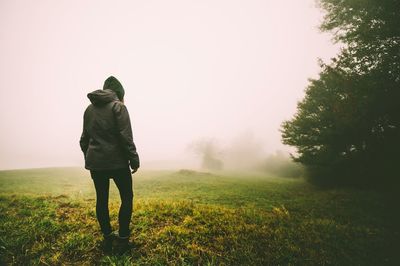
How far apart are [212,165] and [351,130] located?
4876cm

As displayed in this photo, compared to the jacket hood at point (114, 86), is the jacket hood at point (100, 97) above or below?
below

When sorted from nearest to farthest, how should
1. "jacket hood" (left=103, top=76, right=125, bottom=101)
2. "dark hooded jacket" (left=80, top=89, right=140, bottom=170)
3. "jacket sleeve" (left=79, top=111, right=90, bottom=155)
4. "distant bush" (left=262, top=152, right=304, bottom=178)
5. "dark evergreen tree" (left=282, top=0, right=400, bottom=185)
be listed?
"dark hooded jacket" (left=80, top=89, right=140, bottom=170)
"jacket sleeve" (left=79, top=111, right=90, bottom=155)
"jacket hood" (left=103, top=76, right=125, bottom=101)
"dark evergreen tree" (left=282, top=0, right=400, bottom=185)
"distant bush" (left=262, top=152, right=304, bottom=178)

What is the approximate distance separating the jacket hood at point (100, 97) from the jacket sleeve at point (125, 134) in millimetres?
204

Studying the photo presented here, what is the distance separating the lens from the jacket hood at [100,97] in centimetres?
344

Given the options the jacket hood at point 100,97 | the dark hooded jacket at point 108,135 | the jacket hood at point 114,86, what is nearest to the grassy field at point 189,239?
the dark hooded jacket at point 108,135

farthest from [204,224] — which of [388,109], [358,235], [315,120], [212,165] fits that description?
[212,165]

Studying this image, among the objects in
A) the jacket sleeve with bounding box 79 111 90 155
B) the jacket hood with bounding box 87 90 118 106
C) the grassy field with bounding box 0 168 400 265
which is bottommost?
the grassy field with bounding box 0 168 400 265

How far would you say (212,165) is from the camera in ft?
201

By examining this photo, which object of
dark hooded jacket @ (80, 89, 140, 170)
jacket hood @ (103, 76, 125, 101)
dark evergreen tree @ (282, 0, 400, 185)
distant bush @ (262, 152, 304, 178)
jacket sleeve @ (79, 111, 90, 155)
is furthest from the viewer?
distant bush @ (262, 152, 304, 178)

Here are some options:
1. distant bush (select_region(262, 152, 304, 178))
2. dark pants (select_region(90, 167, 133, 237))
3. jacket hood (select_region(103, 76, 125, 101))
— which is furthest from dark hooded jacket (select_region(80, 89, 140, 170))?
distant bush (select_region(262, 152, 304, 178))

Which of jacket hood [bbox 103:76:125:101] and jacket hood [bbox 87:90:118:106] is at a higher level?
jacket hood [bbox 103:76:125:101]

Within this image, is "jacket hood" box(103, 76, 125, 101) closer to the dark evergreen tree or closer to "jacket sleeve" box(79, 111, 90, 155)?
"jacket sleeve" box(79, 111, 90, 155)

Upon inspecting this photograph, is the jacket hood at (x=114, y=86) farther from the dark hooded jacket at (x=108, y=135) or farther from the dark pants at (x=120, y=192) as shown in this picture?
the dark pants at (x=120, y=192)

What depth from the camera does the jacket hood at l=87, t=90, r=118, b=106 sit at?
3.44 meters
